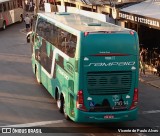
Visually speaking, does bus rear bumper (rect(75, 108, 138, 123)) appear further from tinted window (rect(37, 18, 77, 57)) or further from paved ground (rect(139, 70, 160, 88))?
paved ground (rect(139, 70, 160, 88))

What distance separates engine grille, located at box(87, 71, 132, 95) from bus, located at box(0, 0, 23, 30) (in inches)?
1091

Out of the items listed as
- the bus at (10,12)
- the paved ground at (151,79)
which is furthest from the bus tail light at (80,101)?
the bus at (10,12)

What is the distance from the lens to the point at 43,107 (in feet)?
56.8

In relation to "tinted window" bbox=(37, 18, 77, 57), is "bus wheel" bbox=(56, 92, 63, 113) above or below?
below

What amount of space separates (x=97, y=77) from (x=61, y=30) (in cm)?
339

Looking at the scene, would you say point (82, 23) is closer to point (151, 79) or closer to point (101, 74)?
point (101, 74)

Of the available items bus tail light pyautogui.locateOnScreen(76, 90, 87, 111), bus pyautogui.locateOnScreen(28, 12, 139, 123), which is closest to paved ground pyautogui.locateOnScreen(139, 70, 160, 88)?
bus pyautogui.locateOnScreen(28, 12, 139, 123)

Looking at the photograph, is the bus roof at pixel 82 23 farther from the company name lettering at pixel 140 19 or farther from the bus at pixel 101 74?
the company name lettering at pixel 140 19

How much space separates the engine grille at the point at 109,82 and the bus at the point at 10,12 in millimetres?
27707

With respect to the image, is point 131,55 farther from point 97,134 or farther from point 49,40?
point 49,40

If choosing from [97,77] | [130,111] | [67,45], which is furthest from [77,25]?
[130,111]

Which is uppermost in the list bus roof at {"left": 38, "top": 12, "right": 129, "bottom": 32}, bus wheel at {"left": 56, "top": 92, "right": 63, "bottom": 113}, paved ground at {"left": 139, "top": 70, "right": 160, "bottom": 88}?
bus roof at {"left": 38, "top": 12, "right": 129, "bottom": 32}

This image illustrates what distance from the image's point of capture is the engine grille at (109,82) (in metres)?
13.9

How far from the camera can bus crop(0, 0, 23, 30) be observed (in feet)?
132
